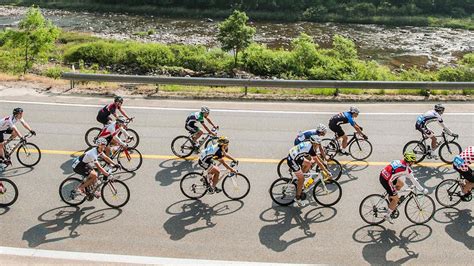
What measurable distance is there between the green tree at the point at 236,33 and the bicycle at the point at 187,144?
21379 mm

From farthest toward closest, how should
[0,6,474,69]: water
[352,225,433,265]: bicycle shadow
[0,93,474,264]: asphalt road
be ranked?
1. [0,6,474,69]: water
2. [0,93,474,264]: asphalt road
3. [352,225,433,265]: bicycle shadow

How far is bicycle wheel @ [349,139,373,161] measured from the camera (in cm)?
1455

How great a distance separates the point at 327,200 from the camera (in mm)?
12125

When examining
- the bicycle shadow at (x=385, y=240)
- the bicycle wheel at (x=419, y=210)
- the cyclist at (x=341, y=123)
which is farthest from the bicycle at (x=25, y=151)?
the bicycle wheel at (x=419, y=210)

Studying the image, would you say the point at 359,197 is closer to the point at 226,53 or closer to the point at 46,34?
the point at 46,34

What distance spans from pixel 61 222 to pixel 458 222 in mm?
9183

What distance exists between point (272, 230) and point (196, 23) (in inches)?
2101

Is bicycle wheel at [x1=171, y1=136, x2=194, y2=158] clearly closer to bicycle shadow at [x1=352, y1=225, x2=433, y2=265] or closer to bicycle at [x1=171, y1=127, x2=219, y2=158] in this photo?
bicycle at [x1=171, y1=127, x2=219, y2=158]

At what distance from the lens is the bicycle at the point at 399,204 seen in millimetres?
11141

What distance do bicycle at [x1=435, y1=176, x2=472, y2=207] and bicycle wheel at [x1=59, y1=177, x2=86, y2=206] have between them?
8686mm

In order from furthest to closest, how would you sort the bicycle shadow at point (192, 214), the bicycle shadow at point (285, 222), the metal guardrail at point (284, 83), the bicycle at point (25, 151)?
the metal guardrail at point (284, 83), the bicycle at point (25, 151), the bicycle shadow at point (192, 214), the bicycle shadow at point (285, 222)

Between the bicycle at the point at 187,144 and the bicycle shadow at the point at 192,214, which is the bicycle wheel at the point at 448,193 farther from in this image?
the bicycle at the point at 187,144

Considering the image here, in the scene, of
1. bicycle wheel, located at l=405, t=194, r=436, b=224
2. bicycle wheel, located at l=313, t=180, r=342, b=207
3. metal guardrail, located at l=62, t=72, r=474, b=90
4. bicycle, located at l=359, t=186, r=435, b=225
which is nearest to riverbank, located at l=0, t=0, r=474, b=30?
metal guardrail, located at l=62, t=72, r=474, b=90

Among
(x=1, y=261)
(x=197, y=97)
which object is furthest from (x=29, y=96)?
(x=1, y=261)
